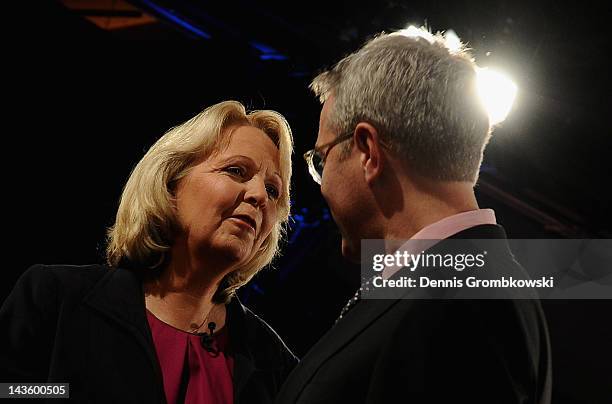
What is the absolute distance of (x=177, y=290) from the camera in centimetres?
191

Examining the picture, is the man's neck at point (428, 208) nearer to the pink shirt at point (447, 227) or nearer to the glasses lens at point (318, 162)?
the pink shirt at point (447, 227)

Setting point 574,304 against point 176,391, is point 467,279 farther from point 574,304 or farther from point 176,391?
point 574,304

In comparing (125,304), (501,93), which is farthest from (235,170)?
(501,93)

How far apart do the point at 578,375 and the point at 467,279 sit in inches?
139

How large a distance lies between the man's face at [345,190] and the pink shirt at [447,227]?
Result: 18 centimetres

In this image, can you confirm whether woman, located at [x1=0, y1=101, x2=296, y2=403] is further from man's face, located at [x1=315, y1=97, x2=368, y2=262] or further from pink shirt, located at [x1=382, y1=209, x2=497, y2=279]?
pink shirt, located at [x1=382, y1=209, x2=497, y2=279]

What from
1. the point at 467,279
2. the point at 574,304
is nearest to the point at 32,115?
the point at 467,279

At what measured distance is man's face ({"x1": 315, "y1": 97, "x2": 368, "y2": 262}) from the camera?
1370 millimetres

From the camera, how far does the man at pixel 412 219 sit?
0.98 meters

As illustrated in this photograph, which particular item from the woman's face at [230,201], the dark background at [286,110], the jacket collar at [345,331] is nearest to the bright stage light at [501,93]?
the dark background at [286,110]

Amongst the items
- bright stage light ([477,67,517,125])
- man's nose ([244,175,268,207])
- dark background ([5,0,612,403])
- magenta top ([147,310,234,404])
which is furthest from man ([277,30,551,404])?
bright stage light ([477,67,517,125])

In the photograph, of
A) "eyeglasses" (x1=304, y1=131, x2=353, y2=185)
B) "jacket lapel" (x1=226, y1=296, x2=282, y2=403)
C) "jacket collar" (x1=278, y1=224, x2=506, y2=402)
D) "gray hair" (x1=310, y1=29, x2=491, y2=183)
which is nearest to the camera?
"jacket collar" (x1=278, y1=224, x2=506, y2=402)

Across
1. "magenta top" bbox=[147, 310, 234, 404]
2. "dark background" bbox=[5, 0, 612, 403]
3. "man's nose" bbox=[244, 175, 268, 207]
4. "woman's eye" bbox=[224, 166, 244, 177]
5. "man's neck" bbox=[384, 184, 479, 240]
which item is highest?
"dark background" bbox=[5, 0, 612, 403]

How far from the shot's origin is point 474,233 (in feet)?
3.83
